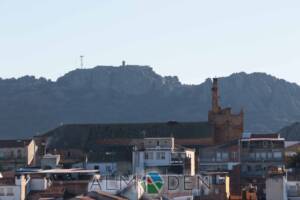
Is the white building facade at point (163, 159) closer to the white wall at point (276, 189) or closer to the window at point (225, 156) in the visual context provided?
the window at point (225, 156)

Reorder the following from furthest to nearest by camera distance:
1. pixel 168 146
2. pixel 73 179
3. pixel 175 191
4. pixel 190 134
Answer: pixel 190 134, pixel 168 146, pixel 73 179, pixel 175 191

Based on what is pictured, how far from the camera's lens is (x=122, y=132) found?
13875cm

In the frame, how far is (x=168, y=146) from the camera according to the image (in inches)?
4616

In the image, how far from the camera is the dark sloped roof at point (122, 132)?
137000mm

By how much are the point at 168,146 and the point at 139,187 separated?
40263 mm

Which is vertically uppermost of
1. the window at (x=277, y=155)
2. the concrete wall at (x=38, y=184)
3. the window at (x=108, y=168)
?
the window at (x=277, y=155)

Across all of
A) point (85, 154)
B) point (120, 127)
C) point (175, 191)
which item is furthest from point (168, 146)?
point (175, 191)

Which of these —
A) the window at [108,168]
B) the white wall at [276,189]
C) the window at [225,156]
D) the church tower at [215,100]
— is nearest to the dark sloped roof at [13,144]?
the window at [108,168]

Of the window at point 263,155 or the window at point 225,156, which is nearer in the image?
the window at point 263,155

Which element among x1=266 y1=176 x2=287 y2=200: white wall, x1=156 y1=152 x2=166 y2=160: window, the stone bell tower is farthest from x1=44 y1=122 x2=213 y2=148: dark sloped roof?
x1=266 y1=176 x2=287 y2=200: white wall

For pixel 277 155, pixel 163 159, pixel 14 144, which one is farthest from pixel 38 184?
pixel 14 144

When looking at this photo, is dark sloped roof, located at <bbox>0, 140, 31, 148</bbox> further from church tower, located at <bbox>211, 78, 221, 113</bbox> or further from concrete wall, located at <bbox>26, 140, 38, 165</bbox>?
church tower, located at <bbox>211, 78, 221, 113</bbox>

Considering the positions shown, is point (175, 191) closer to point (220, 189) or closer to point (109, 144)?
point (220, 189)

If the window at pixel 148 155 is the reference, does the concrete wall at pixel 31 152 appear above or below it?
above
